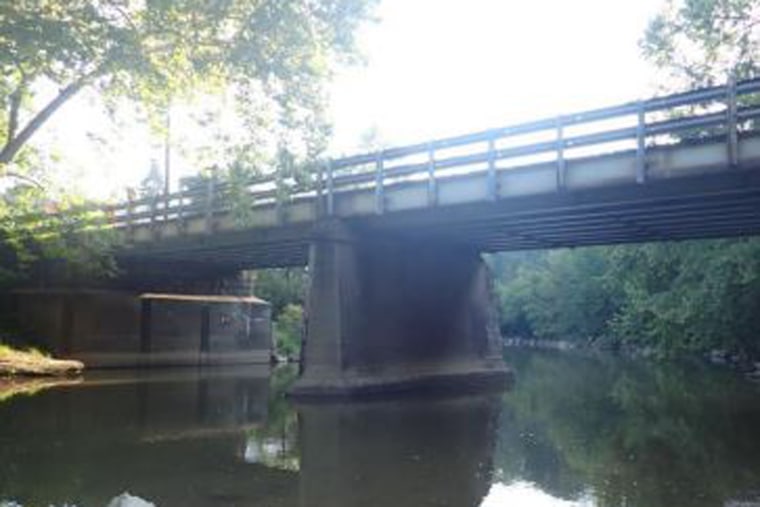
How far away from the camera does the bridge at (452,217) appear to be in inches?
736

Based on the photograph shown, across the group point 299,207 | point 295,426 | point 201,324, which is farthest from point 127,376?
point 295,426

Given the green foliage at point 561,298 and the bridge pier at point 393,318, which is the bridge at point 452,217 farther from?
the green foliage at point 561,298

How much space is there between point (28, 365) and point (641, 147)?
69.8ft

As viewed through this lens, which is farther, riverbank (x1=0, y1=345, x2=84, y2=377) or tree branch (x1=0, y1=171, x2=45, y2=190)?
riverbank (x1=0, y1=345, x2=84, y2=377)

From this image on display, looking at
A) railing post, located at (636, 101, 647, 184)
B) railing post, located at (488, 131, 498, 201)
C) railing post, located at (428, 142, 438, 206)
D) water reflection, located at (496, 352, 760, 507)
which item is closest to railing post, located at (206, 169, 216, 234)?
railing post, located at (428, 142, 438, 206)

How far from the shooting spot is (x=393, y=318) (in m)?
26.3

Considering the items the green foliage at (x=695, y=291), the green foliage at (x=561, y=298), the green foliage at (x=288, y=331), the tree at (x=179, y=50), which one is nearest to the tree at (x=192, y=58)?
the tree at (x=179, y=50)

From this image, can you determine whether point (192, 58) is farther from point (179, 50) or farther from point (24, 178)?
point (24, 178)

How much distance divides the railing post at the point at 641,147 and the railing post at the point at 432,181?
19.7ft

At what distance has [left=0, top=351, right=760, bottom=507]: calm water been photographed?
10.3 m

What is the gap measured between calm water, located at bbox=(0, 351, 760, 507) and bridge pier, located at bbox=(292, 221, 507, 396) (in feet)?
6.18

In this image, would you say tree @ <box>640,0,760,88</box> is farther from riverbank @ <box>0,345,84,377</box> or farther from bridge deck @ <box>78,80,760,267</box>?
riverbank @ <box>0,345,84,377</box>

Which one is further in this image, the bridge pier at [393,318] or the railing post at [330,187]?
the railing post at [330,187]

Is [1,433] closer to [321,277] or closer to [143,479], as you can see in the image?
[143,479]
